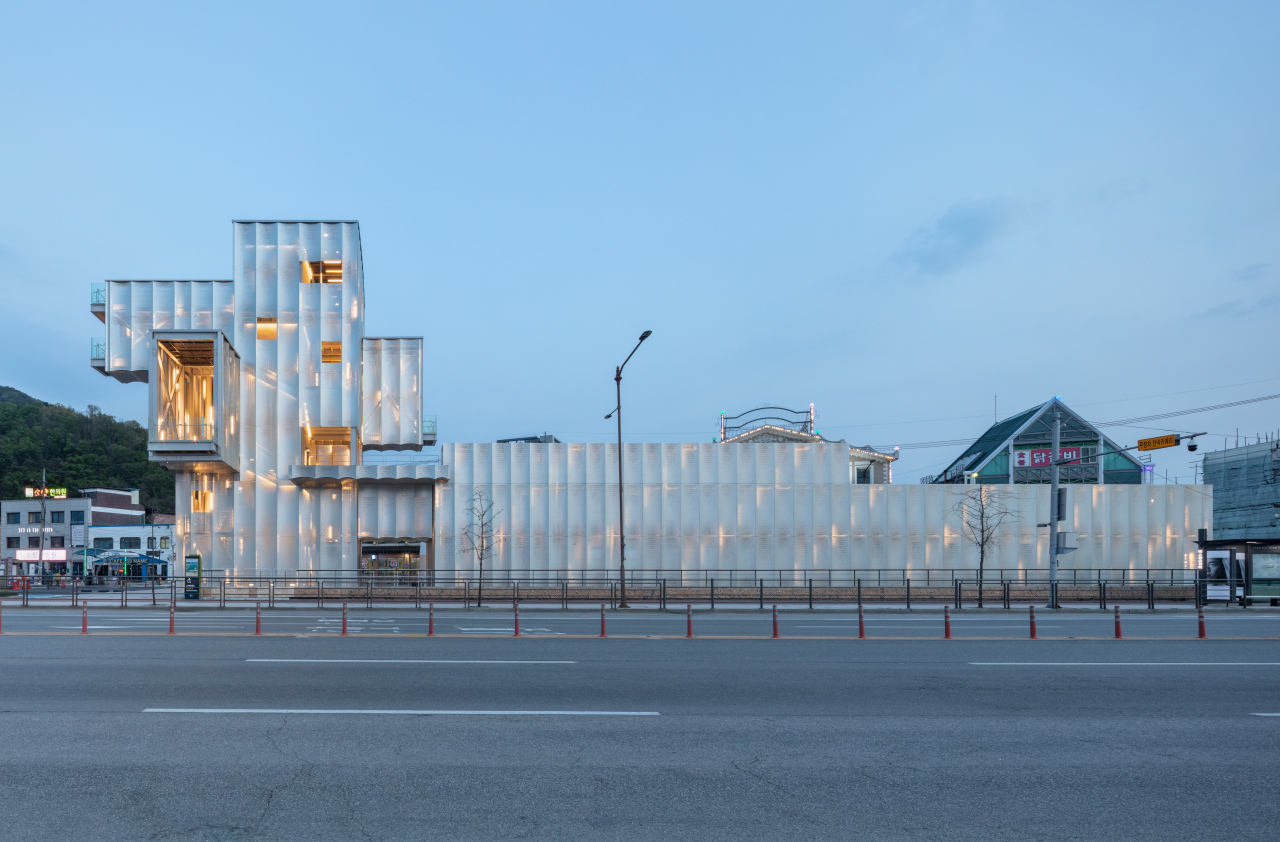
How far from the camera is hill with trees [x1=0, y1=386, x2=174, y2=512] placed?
110m

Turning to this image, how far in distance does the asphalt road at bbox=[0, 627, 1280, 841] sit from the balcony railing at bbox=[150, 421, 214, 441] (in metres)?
26.3

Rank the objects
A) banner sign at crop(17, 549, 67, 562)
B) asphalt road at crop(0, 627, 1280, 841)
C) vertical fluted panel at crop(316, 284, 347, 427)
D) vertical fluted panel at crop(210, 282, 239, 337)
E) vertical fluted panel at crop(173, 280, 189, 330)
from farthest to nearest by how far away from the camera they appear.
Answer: banner sign at crop(17, 549, 67, 562) → vertical fluted panel at crop(316, 284, 347, 427) → vertical fluted panel at crop(210, 282, 239, 337) → vertical fluted panel at crop(173, 280, 189, 330) → asphalt road at crop(0, 627, 1280, 841)

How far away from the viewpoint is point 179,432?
127 feet

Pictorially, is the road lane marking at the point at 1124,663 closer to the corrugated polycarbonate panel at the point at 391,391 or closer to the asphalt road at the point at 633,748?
the asphalt road at the point at 633,748

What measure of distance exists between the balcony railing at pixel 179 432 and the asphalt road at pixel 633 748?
86.2 feet

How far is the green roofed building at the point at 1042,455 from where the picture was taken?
214 feet

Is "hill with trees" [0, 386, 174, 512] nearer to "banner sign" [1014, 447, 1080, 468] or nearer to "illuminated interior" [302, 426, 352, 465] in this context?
"illuminated interior" [302, 426, 352, 465]

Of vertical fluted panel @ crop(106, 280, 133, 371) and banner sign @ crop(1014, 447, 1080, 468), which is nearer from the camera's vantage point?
vertical fluted panel @ crop(106, 280, 133, 371)

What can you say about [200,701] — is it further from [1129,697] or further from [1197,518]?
[1197,518]

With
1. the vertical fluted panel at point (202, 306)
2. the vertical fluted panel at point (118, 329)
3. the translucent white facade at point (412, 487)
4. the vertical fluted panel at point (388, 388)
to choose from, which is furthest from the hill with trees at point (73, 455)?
the vertical fluted panel at point (388, 388)

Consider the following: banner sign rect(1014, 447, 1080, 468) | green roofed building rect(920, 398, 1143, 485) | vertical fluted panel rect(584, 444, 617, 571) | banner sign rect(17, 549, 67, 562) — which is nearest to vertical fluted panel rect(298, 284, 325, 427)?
vertical fluted panel rect(584, 444, 617, 571)

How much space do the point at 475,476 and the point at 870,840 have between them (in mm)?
38152

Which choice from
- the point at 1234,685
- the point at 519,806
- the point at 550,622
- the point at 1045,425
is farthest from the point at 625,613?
the point at 1045,425

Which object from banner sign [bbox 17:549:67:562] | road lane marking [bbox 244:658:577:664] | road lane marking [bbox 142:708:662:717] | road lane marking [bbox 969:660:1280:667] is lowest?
banner sign [bbox 17:549:67:562]
